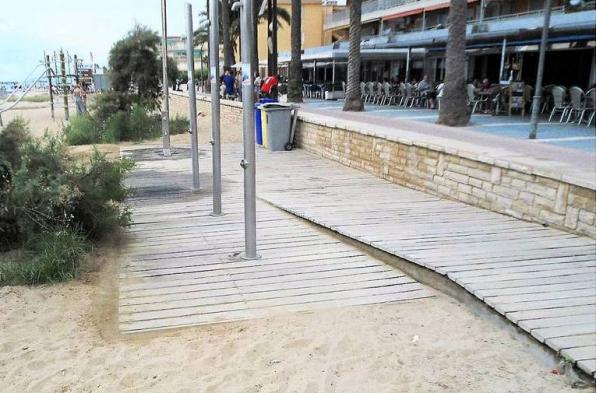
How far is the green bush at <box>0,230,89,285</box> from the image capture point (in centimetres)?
467

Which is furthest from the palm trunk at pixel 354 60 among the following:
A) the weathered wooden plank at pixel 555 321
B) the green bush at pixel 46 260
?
the weathered wooden plank at pixel 555 321

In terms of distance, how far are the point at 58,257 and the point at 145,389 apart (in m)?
2.16

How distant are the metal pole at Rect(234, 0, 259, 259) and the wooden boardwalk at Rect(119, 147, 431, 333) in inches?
10.1

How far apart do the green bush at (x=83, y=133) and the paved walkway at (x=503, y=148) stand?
7.11 m

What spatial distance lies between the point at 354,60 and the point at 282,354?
52.0 ft

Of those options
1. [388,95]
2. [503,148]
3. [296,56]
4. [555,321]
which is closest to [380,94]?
[388,95]

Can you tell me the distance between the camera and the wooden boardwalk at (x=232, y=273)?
13.4ft

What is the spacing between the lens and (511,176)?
5.93m

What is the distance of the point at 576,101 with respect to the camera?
12.1 m

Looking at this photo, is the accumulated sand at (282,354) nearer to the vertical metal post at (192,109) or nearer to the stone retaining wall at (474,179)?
the stone retaining wall at (474,179)

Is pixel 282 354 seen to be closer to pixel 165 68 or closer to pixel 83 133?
pixel 165 68

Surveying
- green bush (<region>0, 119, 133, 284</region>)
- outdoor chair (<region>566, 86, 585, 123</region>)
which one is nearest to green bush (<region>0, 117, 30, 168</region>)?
green bush (<region>0, 119, 133, 284</region>)

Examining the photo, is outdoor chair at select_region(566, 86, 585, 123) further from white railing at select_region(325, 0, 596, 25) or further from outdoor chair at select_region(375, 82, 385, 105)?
outdoor chair at select_region(375, 82, 385, 105)

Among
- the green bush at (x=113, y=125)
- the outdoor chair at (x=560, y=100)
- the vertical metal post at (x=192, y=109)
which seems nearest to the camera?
the vertical metal post at (x=192, y=109)
